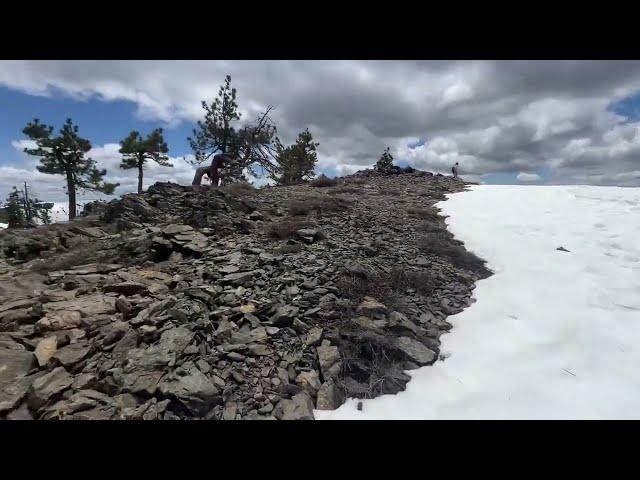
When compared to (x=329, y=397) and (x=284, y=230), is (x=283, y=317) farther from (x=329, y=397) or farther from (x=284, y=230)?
(x=284, y=230)

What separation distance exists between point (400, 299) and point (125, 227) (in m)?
7.98

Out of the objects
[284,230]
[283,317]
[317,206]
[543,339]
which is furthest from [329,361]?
[317,206]

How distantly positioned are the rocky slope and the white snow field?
0.34 metres

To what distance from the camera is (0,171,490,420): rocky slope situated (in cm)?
336

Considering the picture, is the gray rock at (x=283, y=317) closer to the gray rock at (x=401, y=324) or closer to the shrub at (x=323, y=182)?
the gray rock at (x=401, y=324)

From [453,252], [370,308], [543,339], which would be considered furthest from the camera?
[453,252]

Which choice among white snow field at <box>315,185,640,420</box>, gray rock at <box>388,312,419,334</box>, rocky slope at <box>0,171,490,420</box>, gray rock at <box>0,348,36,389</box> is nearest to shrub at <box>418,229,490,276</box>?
rocky slope at <box>0,171,490,420</box>

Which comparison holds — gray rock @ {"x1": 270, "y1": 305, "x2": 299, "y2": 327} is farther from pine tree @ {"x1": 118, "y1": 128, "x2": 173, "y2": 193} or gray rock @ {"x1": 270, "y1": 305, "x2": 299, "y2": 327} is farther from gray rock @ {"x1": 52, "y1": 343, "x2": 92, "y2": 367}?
pine tree @ {"x1": 118, "y1": 128, "x2": 173, "y2": 193}

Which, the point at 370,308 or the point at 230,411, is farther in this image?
the point at 370,308

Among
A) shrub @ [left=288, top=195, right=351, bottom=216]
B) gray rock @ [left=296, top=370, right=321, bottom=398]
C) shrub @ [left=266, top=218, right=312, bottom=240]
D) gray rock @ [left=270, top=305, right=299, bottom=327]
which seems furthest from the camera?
shrub @ [left=288, top=195, right=351, bottom=216]

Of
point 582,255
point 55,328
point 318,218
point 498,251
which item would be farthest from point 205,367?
point 582,255

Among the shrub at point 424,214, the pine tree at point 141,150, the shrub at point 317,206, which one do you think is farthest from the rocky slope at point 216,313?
the pine tree at point 141,150

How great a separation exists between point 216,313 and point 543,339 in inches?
200

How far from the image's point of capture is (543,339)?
454 centimetres
